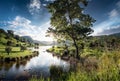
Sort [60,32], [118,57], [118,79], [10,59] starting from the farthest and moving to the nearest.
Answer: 1. [10,59]
2. [60,32]
3. [118,57]
4. [118,79]

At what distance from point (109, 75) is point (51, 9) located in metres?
18.8

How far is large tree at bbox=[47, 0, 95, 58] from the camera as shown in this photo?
2584 cm

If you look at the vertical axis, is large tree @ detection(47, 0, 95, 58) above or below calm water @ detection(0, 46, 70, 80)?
above

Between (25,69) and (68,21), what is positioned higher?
(68,21)

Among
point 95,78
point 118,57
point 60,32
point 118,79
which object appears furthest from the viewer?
point 60,32

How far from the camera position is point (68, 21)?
87.9ft

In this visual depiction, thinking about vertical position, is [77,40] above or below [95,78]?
above

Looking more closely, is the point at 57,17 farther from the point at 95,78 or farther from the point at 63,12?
the point at 95,78

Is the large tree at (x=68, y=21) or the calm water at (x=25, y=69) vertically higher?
the large tree at (x=68, y=21)

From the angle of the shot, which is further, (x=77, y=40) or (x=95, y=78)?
(x=77, y=40)

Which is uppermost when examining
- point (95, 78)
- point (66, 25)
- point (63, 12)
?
point (63, 12)

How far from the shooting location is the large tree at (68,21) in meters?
25.8

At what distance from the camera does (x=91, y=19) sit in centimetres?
2611

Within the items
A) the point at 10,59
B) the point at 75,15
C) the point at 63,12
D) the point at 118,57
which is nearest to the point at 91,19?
the point at 75,15
